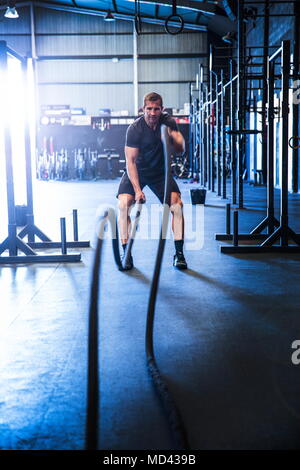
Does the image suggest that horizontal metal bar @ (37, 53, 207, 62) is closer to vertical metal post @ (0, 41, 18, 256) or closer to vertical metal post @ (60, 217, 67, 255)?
vertical metal post @ (0, 41, 18, 256)

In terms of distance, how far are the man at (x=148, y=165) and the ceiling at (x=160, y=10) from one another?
13.3 meters

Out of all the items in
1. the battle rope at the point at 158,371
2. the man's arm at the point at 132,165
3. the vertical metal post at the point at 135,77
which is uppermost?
the vertical metal post at the point at 135,77

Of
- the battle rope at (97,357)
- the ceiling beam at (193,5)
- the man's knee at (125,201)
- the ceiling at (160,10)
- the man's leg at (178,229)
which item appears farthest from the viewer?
the ceiling at (160,10)

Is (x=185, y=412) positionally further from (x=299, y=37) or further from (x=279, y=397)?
(x=299, y=37)

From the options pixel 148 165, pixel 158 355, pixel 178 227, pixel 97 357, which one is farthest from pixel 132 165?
pixel 97 357

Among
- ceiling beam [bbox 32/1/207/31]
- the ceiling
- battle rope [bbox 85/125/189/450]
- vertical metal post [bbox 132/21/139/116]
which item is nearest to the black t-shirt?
battle rope [bbox 85/125/189/450]

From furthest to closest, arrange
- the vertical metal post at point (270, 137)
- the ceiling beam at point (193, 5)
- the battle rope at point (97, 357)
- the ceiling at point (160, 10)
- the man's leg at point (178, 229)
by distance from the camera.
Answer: the ceiling at point (160, 10) < the ceiling beam at point (193, 5) < the vertical metal post at point (270, 137) < the man's leg at point (178, 229) < the battle rope at point (97, 357)

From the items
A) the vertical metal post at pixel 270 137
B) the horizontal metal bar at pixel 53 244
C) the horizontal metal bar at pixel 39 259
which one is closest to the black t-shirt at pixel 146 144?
the horizontal metal bar at pixel 39 259

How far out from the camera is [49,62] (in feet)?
64.5

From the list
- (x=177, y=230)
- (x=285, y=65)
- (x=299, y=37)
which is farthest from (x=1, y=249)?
(x=299, y=37)

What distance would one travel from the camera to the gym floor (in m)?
1.57

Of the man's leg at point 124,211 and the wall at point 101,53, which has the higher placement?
the wall at point 101,53

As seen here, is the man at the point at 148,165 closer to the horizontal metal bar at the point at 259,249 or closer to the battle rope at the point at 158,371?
the horizontal metal bar at the point at 259,249

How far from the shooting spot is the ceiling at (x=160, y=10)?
53.4ft
